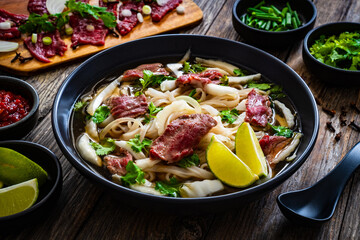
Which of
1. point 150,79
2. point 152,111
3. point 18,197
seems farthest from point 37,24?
point 18,197

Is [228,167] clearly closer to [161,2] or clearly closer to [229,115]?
[229,115]

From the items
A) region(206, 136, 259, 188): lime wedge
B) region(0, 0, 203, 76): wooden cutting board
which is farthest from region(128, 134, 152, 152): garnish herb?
region(0, 0, 203, 76): wooden cutting board

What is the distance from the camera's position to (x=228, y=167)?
2.67m

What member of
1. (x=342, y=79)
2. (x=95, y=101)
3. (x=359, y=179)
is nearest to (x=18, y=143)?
(x=95, y=101)

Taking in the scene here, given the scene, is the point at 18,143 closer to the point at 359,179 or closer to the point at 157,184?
the point at 157,184

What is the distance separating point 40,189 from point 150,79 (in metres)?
1.35

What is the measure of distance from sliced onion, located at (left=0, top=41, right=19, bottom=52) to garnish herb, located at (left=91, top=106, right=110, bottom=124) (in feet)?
5.69

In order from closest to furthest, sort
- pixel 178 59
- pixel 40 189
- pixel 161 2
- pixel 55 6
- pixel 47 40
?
pixel 40 189
pixel 178 59
pixel 47 40
pixel 55 6
pixel 161 2

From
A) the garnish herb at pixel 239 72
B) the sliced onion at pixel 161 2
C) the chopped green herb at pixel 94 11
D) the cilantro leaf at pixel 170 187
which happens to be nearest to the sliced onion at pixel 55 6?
the chopped green herb at pixel 94 11

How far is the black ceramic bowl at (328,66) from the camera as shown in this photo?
12.9ft

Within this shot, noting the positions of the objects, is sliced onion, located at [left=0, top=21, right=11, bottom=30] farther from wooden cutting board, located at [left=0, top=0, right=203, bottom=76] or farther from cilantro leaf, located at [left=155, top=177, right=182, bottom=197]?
cilantro leaf, located at [left=155, top=177, right=182, bottom=197]

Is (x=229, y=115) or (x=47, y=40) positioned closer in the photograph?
(x=229, y=115)

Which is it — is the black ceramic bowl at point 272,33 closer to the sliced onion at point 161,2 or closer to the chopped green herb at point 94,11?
the sliced onion at point 161,2

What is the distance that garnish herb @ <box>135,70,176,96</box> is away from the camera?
3586mm
